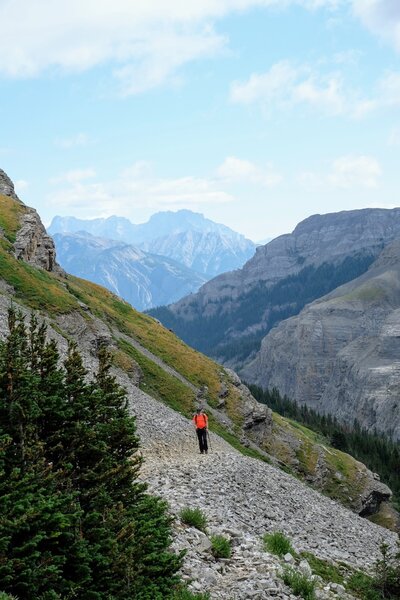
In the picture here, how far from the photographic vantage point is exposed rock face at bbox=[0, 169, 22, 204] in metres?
101

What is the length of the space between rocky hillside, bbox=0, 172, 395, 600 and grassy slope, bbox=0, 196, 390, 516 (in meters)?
0.20

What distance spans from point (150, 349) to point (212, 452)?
3682cm

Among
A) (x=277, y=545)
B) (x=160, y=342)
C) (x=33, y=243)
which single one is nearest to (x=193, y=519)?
(x=277, y=545)

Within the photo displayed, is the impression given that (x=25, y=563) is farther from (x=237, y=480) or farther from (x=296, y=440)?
(x=296, y=440)

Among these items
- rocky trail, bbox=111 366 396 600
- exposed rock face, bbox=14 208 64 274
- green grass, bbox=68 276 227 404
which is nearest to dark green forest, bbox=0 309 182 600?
rocky trail, bbox=111 366 396 600

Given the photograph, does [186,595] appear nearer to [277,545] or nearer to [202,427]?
[277,545]

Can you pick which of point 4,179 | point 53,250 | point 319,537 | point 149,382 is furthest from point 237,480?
point 4,179

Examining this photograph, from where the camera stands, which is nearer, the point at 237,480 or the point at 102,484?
the point at 102,484

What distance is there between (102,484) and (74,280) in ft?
268

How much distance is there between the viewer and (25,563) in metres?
11.9

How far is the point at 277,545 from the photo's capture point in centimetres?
2317

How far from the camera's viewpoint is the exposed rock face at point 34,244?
76.9 metres

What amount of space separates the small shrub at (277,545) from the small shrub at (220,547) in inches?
71.8

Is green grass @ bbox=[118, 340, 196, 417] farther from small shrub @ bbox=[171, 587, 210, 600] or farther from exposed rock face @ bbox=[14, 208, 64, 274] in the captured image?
small shrub @ bbox=[171, 587, 210, 600]
